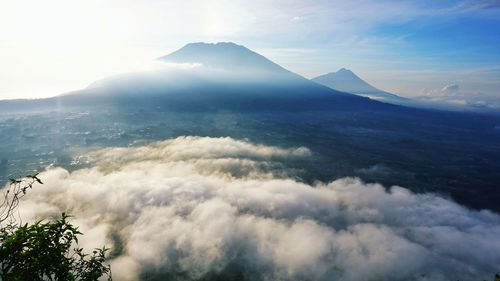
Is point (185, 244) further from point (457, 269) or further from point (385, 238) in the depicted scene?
point (457, 269)

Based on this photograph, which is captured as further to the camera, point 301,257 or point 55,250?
point 301,257

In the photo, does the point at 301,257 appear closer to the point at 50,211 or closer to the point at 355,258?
the point at 355,258

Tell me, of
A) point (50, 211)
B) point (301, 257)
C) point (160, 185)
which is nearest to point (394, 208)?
point (301, 257)

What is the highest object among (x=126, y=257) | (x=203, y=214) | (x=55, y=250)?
(x=55, y=250)

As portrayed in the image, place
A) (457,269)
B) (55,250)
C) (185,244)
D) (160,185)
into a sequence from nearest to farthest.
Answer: (55,250)
(457,269)
(185,244)
(160,185)

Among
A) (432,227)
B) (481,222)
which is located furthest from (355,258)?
(481,222)

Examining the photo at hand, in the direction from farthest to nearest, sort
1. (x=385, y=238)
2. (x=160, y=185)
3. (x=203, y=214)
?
(x=160, y=185)
(x=203, y=214)
(x=385, y=238)

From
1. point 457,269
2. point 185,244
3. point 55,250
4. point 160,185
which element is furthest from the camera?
point 160,185

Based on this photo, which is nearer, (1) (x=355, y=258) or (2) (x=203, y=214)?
(1) (x=355, y=258)

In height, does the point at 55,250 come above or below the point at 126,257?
above
